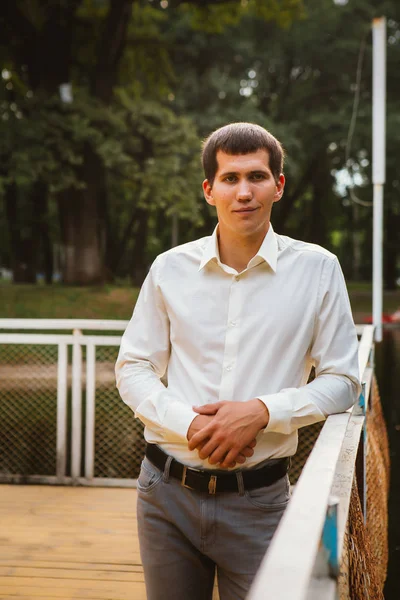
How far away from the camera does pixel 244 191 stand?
1896 millimetres

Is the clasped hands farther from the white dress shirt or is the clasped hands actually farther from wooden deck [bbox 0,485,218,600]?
wooden deck [bbox 0,485,218,600]

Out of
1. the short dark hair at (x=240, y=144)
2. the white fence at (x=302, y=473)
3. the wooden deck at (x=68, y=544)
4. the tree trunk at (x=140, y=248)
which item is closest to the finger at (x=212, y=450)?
the white fence at (x=302, y=473)

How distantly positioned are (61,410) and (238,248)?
11.9 ft

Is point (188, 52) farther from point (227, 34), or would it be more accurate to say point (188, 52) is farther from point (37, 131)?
point (37, 131)

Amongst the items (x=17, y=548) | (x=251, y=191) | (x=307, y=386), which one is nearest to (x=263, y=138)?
(x=251, y=191)

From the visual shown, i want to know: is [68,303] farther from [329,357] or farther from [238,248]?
[329,357]

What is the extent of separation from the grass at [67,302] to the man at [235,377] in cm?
1403

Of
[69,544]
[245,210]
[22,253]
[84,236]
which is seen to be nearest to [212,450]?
[245,210]

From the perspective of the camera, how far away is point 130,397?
→ 2.00 metres

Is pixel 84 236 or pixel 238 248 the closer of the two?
pixel 238 248

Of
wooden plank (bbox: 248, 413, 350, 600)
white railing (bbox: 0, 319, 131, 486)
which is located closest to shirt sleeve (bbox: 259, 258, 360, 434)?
wooden plank (bbox: 248, 413, 350, 600)

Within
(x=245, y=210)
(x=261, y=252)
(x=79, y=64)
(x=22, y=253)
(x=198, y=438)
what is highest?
(x=79, y=64)

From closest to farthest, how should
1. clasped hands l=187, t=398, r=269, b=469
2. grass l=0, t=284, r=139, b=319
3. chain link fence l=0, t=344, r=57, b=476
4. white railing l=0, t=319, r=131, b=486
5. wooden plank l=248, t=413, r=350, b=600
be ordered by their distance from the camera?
wooden plank l=248, t=413, r=350, b=600, clasped hands l=187, t=398, r=269, b=469, white railing l=0, t=319, r=131, b=486, chain link fence l=0, t=344, r=57, b=476, grass l=0, t=284, r=139, b=319

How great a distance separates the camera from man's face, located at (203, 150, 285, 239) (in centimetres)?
191
